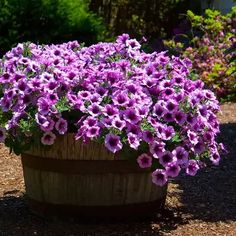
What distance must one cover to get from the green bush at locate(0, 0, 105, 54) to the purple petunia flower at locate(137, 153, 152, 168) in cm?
452

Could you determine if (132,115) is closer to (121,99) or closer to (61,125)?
(121,99)

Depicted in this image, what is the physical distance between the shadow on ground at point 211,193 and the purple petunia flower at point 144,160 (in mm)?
775

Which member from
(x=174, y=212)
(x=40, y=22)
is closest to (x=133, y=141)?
(x=174, y=212)

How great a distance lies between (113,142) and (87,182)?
0.40 m

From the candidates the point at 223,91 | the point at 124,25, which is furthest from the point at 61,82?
the point at 124,25

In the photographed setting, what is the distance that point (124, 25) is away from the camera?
14.6m

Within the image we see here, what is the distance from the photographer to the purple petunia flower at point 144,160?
13.0ft

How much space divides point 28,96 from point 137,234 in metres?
1.02

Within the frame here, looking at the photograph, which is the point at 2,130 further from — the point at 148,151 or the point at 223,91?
the point at 223,91

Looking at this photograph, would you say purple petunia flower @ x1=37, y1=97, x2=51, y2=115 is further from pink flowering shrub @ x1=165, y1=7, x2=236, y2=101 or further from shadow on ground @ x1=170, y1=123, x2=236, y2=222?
pink flowering shrub @ x1=165, y1=7, x2=236, y2=101

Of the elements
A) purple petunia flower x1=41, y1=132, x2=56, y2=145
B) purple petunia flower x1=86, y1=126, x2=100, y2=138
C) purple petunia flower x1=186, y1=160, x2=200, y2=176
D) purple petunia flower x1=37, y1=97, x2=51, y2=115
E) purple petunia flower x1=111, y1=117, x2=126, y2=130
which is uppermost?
purple petunia flower x1=37, y1=97, x2=51, y2=115

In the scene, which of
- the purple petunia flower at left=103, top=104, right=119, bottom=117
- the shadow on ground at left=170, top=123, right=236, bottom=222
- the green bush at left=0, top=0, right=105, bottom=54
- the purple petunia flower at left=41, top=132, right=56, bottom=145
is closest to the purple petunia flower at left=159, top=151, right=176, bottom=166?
the purple petunia flower at left=103, top=104, right=119, bottom=117

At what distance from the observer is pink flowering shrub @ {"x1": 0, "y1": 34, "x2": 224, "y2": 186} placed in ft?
12.8

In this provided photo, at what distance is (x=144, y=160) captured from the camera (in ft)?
13.0
